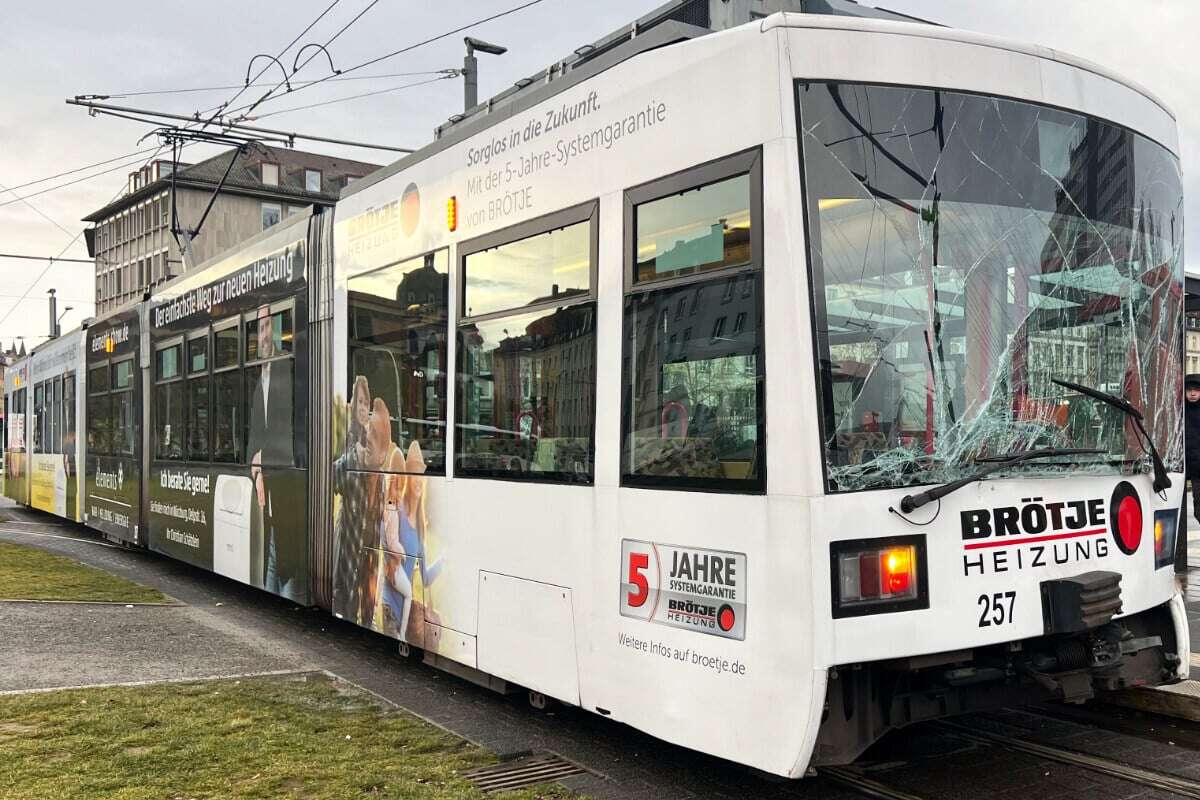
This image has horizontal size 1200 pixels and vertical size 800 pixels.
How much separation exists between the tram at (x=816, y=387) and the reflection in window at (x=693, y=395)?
15 millimetres

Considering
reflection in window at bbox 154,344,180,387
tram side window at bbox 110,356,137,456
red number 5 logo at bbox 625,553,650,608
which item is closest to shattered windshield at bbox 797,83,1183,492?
red number 5 logo at bbox 625,553,650,608

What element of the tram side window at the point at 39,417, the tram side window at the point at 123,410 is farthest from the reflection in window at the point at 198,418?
the tram side window at the point at 39,417

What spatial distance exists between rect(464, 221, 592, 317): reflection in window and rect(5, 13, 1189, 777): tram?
2cm

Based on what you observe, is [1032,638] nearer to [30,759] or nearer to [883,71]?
[883,71]

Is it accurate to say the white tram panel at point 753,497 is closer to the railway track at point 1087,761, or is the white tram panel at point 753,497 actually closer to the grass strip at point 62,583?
the railway track at point 1087,761

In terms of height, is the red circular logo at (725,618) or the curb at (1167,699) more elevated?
the red circular logo at (725,618)

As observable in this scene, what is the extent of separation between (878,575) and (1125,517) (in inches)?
55.2

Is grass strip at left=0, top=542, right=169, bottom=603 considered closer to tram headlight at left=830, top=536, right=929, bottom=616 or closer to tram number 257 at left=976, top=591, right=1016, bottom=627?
tram headlight at left=830, top=536, right=929, bottom=616

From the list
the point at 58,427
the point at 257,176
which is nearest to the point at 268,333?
the point at 58,427

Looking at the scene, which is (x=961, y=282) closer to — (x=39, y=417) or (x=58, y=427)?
(x=58, y=427)

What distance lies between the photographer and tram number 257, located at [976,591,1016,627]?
443 centimetres

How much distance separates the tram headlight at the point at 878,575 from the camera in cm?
416

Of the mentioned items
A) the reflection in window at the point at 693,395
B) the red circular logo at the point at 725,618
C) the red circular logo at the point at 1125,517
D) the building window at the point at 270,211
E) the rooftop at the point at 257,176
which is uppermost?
the rooftop at the point at 257,176

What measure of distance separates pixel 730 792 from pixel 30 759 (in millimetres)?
3225
